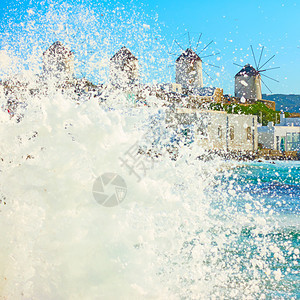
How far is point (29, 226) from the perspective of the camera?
12.6ft

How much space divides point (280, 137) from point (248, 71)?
3872 centimetres

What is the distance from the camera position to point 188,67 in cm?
7106

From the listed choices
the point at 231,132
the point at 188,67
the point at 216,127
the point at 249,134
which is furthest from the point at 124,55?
the point at 216,127

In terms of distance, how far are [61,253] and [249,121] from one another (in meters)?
32.8

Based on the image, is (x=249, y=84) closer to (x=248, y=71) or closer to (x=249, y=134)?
(x=248, y=71)

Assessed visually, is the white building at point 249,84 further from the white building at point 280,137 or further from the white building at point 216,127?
the white building at point 216,127

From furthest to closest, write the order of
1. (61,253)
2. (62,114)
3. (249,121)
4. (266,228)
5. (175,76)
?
(175,76) < (249,121) < (266,228) < (62,114) < (61,253)

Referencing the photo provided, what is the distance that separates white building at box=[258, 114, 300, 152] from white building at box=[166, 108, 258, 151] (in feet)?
13.3

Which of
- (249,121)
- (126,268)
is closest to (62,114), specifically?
(126,268)

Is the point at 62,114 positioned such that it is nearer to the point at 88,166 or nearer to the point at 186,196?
the point at 88,166

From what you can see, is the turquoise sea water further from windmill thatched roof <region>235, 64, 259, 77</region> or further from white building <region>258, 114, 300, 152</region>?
windmill thatched roof <region>235, 64, 259, 77</region>

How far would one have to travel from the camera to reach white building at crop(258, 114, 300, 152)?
4038 cm

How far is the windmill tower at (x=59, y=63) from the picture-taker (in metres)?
9.70

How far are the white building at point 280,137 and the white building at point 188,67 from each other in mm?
28439
